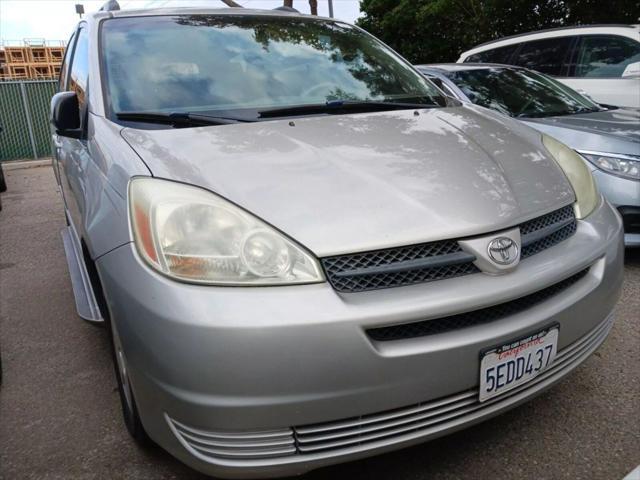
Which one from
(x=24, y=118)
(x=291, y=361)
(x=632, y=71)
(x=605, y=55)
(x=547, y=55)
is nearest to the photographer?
(x=291, y=361)

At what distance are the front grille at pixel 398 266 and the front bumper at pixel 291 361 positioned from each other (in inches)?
1.2

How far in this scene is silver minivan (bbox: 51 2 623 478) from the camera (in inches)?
56.6

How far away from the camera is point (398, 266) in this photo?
5.10 feet

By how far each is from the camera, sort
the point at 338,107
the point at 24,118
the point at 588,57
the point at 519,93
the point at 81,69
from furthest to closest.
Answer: the point at 24,118, the point at 588,57, the point at 519,93, the point at 81,69, the point at 338,107

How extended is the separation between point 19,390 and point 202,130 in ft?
4.93

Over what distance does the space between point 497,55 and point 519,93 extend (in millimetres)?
2727

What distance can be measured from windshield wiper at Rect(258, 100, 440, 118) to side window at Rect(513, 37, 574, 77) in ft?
16.1

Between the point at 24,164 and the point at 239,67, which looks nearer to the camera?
the point at 239,67

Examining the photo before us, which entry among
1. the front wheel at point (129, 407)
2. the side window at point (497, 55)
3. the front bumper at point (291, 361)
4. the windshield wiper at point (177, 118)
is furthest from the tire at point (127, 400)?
the side window at point (497, 55)

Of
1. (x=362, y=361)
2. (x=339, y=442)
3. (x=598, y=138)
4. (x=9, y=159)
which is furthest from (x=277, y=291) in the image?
(x=9, y=159)

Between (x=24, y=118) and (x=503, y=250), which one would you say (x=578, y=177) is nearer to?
(x=503, y=250)

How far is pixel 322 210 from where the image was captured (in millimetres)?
1614

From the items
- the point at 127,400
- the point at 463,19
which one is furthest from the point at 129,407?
the point at 463,19

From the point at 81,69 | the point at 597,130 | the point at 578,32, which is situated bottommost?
the point at 597,130
